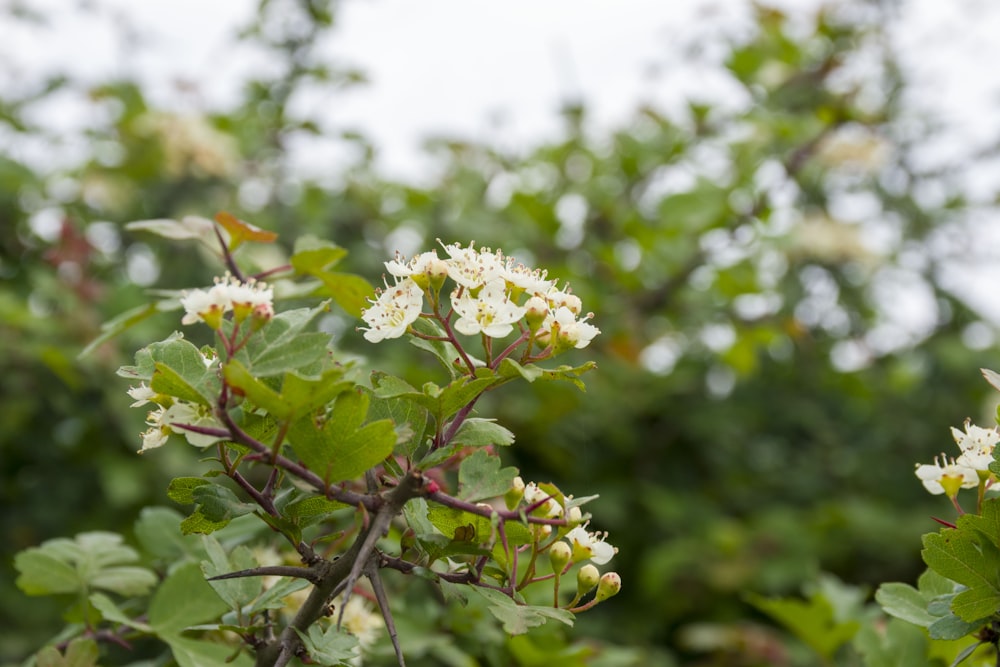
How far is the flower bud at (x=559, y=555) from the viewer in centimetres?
76

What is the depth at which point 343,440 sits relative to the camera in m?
0.67

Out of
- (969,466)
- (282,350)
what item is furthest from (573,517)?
(969,466)

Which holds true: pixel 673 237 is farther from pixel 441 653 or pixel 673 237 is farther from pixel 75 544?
pixel 75 544

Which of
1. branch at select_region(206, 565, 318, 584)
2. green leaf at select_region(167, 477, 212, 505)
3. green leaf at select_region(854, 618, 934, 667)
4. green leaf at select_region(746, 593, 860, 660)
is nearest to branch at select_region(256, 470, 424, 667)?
branch at select_region(206, 565, 318, 584)

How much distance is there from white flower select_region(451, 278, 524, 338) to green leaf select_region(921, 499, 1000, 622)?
0.38 metres

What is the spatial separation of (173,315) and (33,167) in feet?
2.02

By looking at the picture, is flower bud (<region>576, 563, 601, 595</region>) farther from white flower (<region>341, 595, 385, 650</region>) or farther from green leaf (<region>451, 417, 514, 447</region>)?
white flower (<region>341, 595, 385, 650</region>)

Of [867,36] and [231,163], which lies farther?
[867,36]

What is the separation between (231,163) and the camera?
245 cm

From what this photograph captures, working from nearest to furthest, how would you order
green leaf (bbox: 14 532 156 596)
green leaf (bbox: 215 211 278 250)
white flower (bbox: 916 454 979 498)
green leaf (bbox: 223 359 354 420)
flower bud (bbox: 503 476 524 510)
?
1. green leaf (bbox: 223 359 354 420)
2. flower bud (bbox: 503 476 524 510)
3. white flower (bbox: 916 454 979 498)
4. green leaf (bbox: 215 211 278 250)
5. green leaf (bbox: 14 532 156 596)

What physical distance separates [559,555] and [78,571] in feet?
1.97

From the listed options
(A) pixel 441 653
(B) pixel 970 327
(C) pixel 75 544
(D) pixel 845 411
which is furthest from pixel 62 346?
(B) pixel 970 327

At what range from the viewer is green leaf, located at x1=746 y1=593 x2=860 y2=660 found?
4.01ft

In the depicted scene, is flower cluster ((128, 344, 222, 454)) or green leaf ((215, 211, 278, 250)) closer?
flower cluster ((128, 344, 222, 454))
